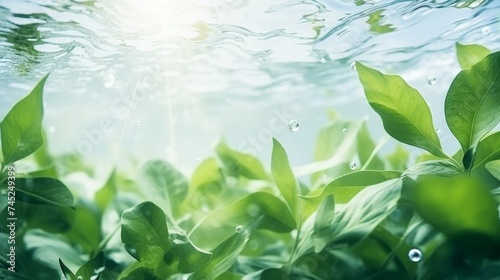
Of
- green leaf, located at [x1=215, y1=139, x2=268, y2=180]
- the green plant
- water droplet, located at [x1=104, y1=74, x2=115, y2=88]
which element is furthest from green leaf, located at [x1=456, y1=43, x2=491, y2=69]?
water droplet, located at [x1=104, y1=74, x2=115, y2=88]

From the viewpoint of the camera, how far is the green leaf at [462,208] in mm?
462

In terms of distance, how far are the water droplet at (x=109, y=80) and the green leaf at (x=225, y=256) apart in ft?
6.55

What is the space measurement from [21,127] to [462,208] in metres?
0.62

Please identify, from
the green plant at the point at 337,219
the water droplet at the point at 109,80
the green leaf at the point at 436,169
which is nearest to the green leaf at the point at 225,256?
the green plant at the point at 337,219

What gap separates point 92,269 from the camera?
21.9 inches

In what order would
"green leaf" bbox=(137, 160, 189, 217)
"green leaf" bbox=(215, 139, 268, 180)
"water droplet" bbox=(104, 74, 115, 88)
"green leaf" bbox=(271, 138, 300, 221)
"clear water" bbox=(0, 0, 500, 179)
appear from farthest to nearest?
"water droplet" bbox=(104, 74, 115, 88) → "clear water" bbox=(0, 0, 500, 179) → "green leaf" bbox=(215, 139, 268, 180) → "green leaf" bbox=(137, 160, 189, 217) → "green leaf" bbox=(271, 138, 300, 221)

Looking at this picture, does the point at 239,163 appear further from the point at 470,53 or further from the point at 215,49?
the point at 215,49

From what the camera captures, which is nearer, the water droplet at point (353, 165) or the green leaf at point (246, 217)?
the green leaf at point (246, 217)

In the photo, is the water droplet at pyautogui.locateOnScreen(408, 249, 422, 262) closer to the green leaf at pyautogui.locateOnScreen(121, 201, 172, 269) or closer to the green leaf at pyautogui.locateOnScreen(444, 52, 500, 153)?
the green leaf at pyautogui.locateOnScreen(444, 52, 500, 153)

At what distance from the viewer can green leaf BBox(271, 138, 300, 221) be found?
62cm

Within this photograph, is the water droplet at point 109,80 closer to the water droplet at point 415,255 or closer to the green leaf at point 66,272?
the green leaf at point 66,272

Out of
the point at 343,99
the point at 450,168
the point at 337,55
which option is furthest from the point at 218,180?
the point at 343,99

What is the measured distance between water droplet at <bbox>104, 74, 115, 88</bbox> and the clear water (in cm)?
1

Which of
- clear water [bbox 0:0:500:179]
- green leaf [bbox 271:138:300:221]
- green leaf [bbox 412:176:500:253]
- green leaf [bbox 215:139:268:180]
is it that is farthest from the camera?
clear water [bbox 0:0:500:179]
